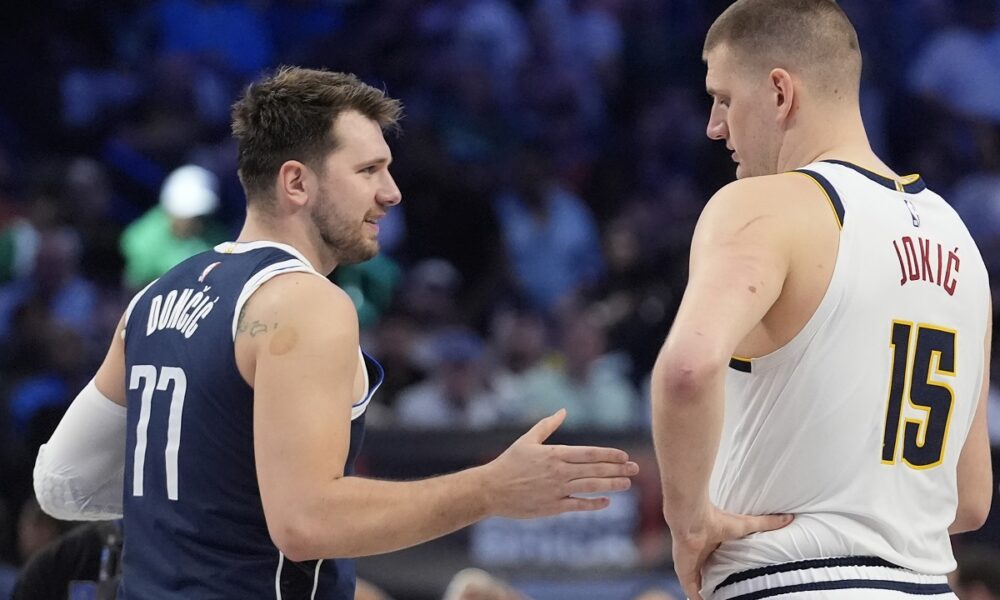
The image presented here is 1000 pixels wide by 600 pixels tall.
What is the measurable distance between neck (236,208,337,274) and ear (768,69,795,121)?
122 centimetres

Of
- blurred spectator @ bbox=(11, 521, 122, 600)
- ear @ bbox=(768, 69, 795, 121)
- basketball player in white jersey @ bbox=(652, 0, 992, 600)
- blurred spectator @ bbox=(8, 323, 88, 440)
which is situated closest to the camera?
basketball player in white jersey @ bbox=(652, 0, 992, 600)

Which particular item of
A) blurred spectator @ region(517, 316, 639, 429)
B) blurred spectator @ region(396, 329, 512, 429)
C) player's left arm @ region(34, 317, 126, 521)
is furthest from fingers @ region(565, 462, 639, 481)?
blurred spectator @ region(517, 316, 639, 429)

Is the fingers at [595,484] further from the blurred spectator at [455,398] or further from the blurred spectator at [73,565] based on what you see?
the blurred spectator at [455,398]

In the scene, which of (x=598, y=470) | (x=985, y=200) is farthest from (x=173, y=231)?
(x=598, y=470)

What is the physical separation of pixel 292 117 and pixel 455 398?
6.00m

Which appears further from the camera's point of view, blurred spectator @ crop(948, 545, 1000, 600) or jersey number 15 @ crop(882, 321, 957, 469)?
blurred spectator @ crop(948, 545, 1000, 600)

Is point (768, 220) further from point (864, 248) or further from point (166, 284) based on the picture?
point (166, 284)

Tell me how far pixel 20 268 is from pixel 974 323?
8.76 meters

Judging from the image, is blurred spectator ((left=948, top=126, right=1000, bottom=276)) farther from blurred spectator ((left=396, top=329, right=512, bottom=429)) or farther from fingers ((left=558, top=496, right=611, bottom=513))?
fingers ((left=558, top=496, right=611, bottom=513))

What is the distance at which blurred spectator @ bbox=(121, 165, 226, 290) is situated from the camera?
35.0 feet

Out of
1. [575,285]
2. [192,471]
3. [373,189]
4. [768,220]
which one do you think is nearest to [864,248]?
[768,220]

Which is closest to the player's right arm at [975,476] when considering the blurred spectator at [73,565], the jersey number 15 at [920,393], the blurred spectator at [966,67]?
the jersey number 15 at [920,393]

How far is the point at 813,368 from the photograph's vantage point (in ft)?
10.7

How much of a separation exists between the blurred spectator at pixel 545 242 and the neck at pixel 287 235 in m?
7.75
